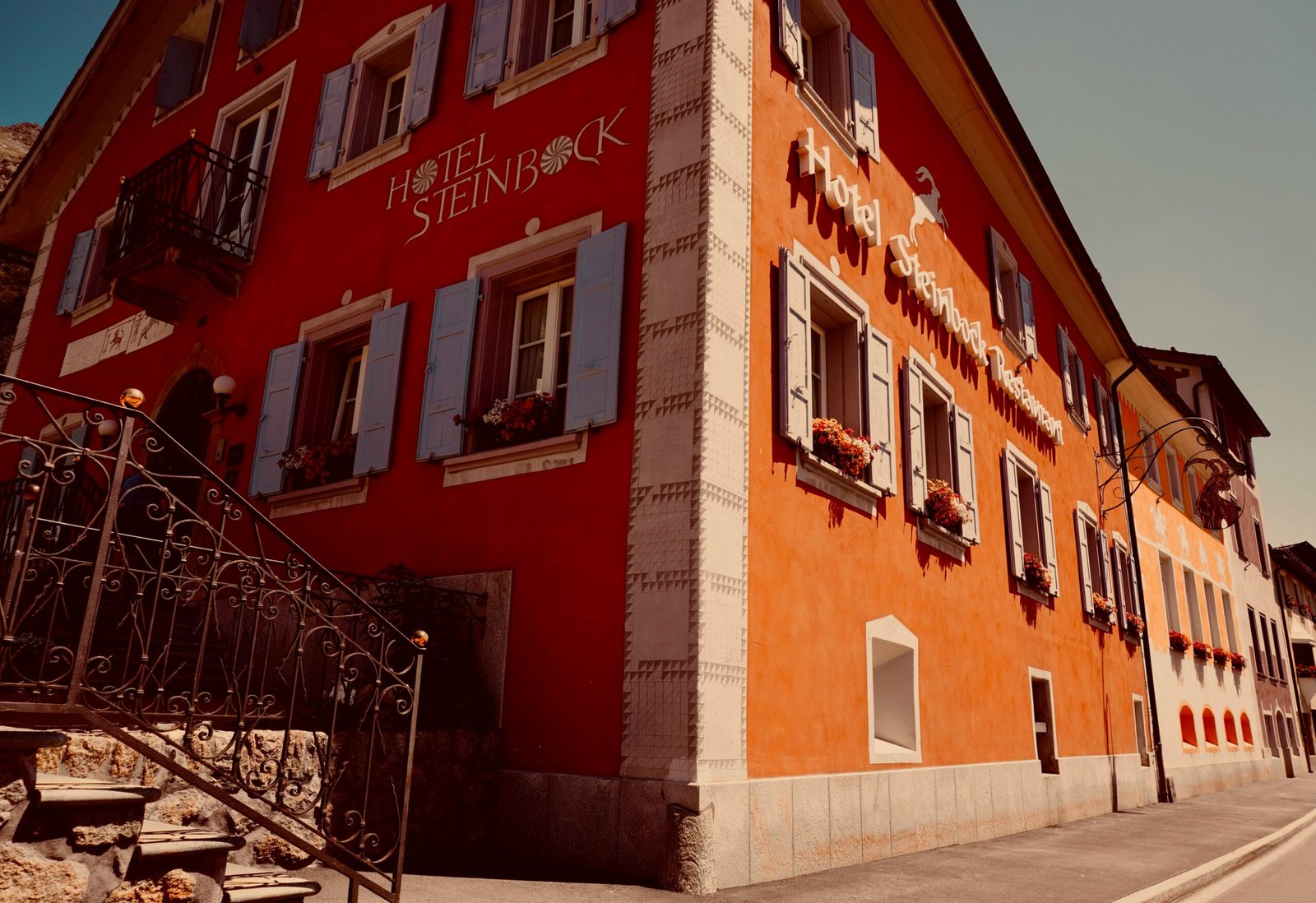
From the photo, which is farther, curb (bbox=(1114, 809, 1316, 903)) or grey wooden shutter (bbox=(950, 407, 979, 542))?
grey wooden shutter (bbox=(950, 407, 979, 542))

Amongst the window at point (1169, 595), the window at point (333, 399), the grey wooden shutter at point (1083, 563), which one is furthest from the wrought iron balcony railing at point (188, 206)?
the window at point (1169, 595)

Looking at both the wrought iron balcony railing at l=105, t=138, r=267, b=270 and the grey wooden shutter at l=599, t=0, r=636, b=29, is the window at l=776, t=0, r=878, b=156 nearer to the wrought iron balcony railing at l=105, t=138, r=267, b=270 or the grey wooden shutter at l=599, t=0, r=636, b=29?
the grey wooden shutter at l=599, t=0, r=636, b=29

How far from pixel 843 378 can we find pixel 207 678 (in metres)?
5.86

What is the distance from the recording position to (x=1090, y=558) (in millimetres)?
15461

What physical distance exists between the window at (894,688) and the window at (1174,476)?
16611 millimetres

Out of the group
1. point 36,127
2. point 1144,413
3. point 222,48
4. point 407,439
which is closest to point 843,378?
point 407,439

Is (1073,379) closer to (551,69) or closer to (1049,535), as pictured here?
(1049,535)

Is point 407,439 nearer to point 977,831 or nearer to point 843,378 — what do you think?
point 843,378

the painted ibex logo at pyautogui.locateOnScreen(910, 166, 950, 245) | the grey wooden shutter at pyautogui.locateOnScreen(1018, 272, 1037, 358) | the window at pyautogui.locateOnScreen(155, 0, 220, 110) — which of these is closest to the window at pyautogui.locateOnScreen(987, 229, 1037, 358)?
the grey wooden shutter at pyautogui.locateOnScreen(1018, 272, 1037, 358)

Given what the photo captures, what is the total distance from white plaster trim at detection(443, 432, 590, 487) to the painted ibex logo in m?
5.42

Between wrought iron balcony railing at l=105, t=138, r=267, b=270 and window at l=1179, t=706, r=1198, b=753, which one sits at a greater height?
wrought iron balcony railing at l=105, t=138, r=267, b=270

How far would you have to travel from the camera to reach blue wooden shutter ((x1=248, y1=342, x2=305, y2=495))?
9094 millimetres

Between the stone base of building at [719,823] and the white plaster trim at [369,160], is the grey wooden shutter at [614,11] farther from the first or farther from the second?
the stone base of building at [719,823]

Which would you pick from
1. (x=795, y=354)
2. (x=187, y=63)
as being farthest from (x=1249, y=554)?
(x=187, y=63)
